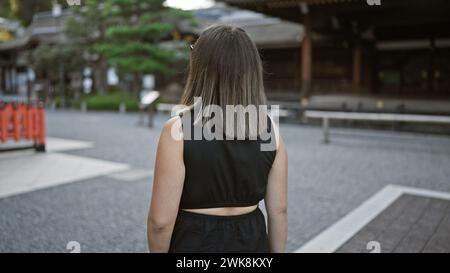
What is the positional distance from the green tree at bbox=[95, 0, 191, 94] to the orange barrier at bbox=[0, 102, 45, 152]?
1214 cm

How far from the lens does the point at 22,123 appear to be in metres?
7.99

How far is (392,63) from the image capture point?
19.7 m

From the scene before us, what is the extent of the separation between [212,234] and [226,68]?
622 millimetres

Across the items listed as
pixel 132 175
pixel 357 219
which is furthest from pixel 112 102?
pixel 357 219

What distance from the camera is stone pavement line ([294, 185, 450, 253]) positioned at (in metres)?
3.82

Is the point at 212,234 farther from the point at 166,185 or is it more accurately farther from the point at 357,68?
the point at 357,68

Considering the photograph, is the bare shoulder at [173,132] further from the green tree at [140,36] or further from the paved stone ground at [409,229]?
the green tree at [140,36]

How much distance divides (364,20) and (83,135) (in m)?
11.5

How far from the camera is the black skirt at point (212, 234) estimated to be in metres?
1.52

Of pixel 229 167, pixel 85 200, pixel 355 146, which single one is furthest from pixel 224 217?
pixel 355 146

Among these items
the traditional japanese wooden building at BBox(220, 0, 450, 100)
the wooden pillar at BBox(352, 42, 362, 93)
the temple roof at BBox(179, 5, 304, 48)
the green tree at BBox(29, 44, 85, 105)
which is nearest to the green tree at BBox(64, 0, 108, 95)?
the green tree at BBox(29, 44, 85, 105)

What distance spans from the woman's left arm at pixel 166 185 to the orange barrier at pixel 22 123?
7183 mm

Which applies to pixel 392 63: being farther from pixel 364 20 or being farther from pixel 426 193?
pixel 426 193
